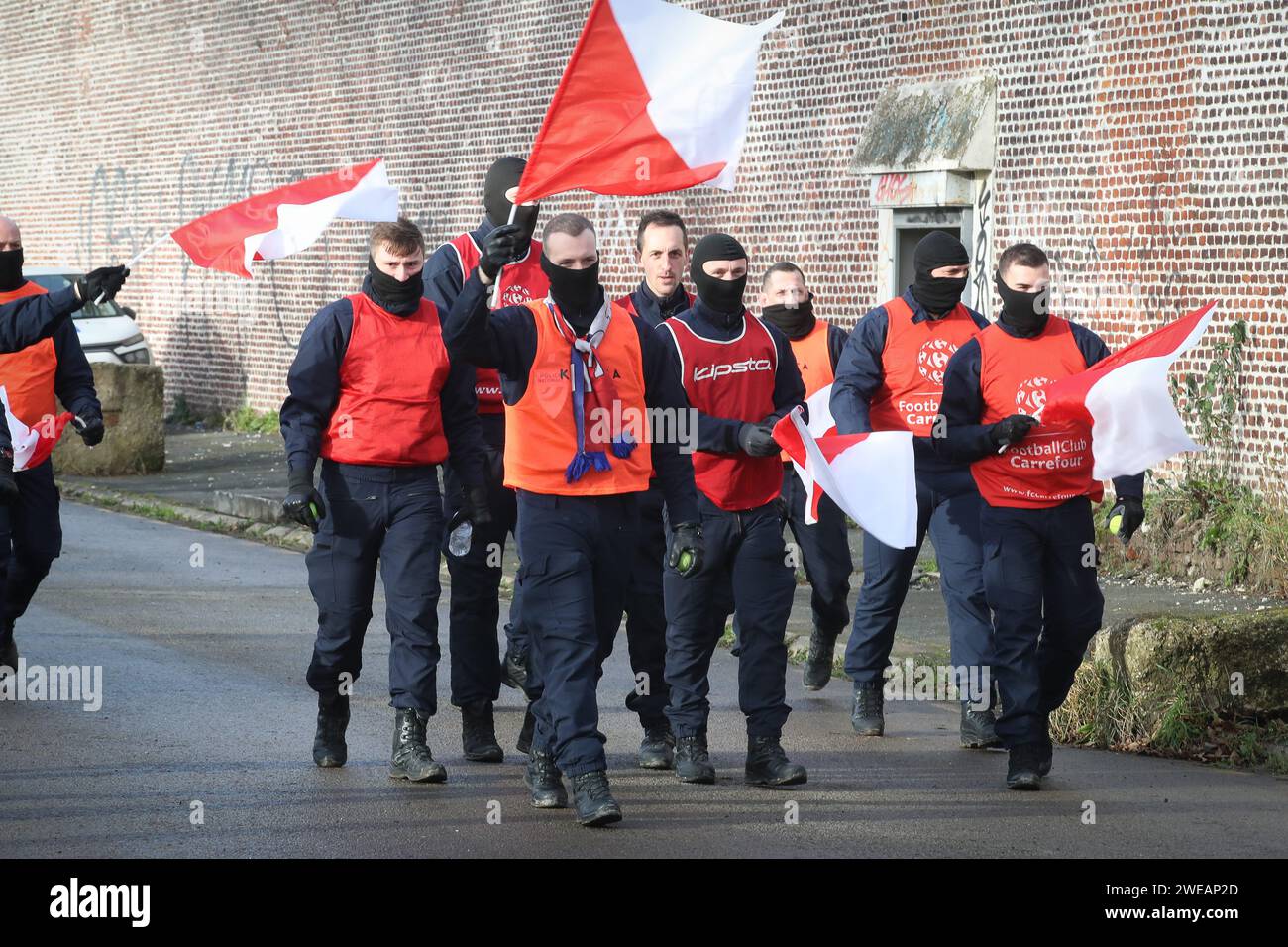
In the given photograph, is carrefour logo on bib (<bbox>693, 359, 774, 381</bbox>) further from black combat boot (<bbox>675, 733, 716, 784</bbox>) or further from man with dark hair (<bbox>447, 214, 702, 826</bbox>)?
black combat boot (<bbox>675, 733, 716, 784</bbox>)

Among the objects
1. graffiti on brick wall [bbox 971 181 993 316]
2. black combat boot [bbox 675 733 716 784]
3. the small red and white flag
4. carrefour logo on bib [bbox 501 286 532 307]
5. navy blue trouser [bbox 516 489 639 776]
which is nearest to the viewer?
navy blue trouser [bbox 516 489 639 776]

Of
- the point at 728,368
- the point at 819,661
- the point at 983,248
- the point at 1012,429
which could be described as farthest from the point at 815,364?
the point at 983,248

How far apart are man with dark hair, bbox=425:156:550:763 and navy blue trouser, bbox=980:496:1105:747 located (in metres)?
1.88

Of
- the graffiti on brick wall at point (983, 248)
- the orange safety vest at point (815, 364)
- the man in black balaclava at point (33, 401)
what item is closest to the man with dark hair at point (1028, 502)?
the orange safety vest at point (815, 364)

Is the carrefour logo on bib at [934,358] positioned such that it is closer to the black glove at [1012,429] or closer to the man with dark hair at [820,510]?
the man with dark hair at [820,510]

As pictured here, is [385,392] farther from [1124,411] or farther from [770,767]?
[1124,411]

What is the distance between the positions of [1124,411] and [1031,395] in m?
0.39

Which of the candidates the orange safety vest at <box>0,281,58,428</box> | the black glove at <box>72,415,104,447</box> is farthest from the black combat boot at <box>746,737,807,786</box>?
the orange safety vest at <box>0,281,58,428</box>

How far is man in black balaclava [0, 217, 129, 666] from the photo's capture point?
344 inches

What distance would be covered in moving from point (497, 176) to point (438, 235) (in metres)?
13.4

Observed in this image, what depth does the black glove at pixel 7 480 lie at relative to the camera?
8.10m

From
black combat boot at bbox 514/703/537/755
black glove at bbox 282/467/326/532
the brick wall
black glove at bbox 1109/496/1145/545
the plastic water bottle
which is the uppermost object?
the brick wall

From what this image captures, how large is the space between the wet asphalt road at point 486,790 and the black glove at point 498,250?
6.17 feet

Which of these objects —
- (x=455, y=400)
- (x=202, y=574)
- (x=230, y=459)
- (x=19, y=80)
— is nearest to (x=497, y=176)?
A: (x=455, y=400)
